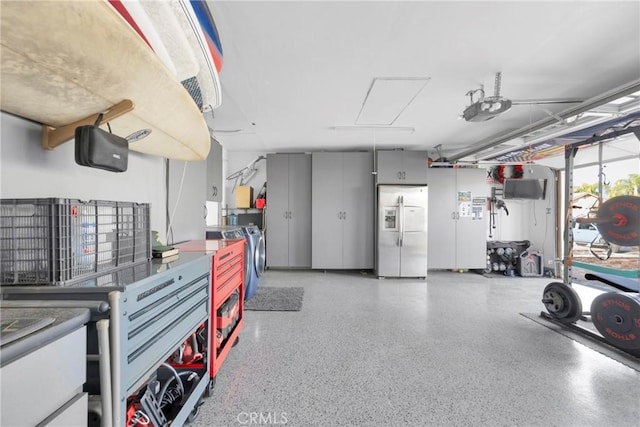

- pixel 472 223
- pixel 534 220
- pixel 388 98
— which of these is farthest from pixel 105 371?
pixel 534 220

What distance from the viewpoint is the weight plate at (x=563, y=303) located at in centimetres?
276

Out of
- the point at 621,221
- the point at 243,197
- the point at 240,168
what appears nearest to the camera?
the point at 621,221

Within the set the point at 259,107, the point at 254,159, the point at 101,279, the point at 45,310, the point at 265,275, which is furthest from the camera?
the point at 254,159

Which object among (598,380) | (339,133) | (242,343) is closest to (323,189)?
(339,133)

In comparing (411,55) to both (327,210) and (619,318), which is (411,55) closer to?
(619,318)

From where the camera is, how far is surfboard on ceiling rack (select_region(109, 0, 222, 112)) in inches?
34.5

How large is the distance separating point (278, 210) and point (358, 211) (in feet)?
5.70

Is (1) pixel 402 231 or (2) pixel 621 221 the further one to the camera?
(1) pixel 402 231

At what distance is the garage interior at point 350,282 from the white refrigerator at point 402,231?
1.79ft

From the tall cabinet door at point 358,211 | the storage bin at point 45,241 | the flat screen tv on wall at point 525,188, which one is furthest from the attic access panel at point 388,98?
the flat screen tv on wall at point 525,188

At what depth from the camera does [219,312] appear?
1.97 meters

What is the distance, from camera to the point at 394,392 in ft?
5.81

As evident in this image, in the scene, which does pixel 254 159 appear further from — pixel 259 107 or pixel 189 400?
pixel 189 400

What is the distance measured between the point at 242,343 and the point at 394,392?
1.44m
